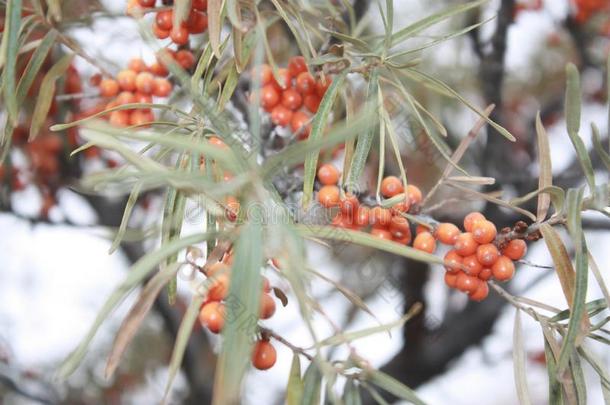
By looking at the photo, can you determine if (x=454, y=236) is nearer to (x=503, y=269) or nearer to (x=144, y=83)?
(x=503, y=269)

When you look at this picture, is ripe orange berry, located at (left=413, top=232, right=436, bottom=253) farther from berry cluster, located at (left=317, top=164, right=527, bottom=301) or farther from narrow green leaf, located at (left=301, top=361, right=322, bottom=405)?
narrow green leaf, located at (left=301, top=361, right=322, bottom=405)

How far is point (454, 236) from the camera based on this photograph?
0.59 meters

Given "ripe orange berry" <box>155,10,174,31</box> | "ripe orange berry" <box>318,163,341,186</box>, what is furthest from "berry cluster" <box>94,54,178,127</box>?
"ripe orange berry" <box>318,163,341,186</box>

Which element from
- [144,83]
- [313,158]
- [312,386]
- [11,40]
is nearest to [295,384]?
[312,386]

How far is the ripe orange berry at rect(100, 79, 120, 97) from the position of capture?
0.77 metres

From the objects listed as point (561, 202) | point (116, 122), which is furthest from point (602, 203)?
point (116, 122)

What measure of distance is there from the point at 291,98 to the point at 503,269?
29 centimetres

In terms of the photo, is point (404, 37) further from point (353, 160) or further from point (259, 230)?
point (259, 230)

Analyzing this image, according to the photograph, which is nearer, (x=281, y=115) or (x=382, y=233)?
(x=382, y=233)

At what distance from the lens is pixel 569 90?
48 centimetres

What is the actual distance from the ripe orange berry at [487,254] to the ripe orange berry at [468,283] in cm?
2

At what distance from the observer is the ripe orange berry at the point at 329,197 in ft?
2.00

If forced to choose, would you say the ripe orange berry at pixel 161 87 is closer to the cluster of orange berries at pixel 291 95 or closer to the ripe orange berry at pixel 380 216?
the cluster of orange berries at pixel 291 95

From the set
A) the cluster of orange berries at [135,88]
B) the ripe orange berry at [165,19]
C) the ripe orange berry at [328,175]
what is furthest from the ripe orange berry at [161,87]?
the ripe orange berry at [328,175]
